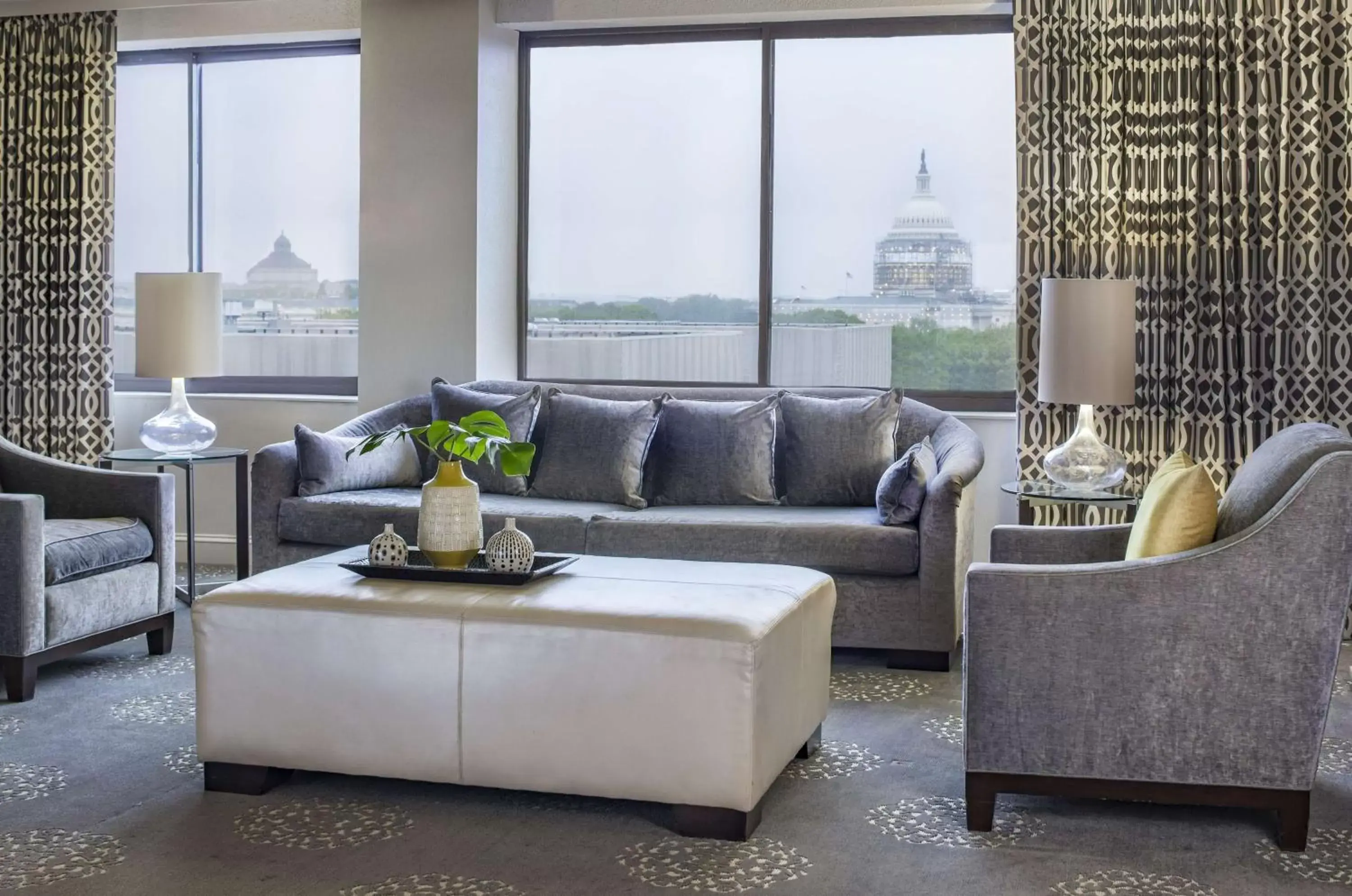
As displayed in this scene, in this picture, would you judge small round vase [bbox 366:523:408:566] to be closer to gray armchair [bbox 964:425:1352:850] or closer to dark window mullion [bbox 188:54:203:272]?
gray armchair [bbox 964:425:1352:850]

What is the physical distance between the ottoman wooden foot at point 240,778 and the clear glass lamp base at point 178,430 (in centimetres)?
247

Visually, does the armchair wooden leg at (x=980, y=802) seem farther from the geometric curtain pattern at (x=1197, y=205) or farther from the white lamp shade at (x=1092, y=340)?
the geometric curtain pattern at (x=1197, y=205)

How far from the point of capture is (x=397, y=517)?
Answer: 4.97m

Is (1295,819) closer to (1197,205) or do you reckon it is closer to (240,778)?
(240,778)

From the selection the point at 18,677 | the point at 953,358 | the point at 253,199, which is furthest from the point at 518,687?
the point at 253,199

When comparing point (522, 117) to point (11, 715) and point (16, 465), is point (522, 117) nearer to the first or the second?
point (16, 465)

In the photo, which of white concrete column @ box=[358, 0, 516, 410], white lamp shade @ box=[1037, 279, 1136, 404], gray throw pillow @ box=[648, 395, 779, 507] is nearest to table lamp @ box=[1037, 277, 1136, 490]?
white lamp shade @ box=[1037, 279, 1136, 404]

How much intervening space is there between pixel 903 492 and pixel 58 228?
13.9 ft

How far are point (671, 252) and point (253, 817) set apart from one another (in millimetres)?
3687

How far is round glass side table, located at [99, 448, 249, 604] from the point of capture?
213 inches

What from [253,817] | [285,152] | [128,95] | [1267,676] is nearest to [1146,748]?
[1267,676]

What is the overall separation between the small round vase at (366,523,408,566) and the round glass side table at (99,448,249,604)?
205 centimetres

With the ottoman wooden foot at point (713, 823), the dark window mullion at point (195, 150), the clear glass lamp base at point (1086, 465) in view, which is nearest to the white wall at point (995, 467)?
the clear glass lamp base at point (1086, 465)


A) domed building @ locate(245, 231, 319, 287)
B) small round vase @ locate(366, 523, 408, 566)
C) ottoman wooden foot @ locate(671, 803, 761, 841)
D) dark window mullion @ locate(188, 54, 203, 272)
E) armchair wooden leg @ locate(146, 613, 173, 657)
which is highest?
dark window mullion @ locate(188, 54, 203, 272)
